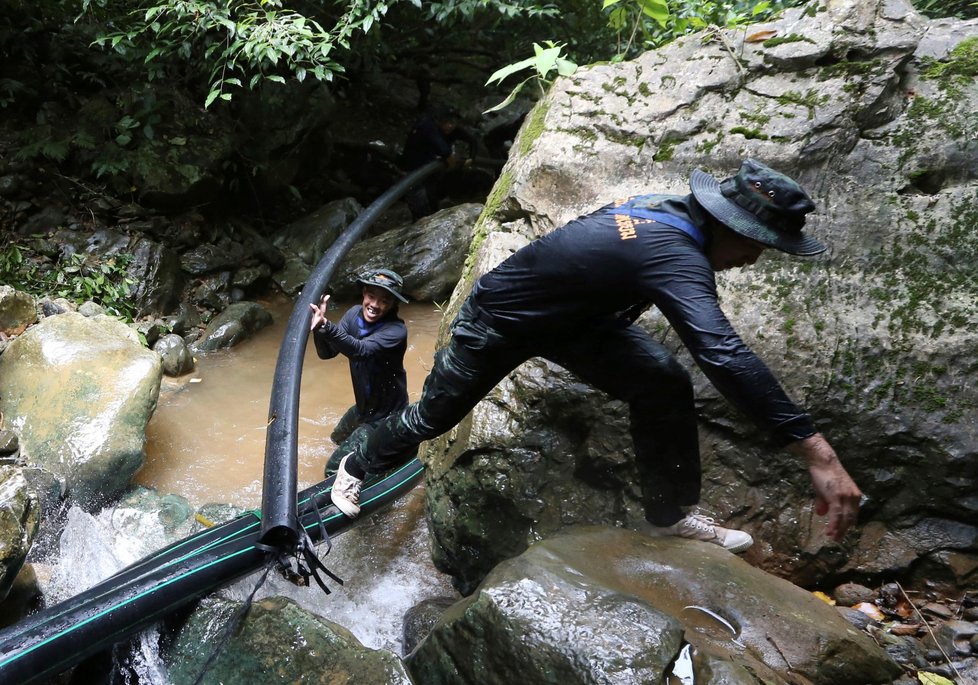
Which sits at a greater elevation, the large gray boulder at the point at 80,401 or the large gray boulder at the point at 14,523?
the large gray boulder at the point at 14,523

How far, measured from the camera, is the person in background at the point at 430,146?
8531 millimetres

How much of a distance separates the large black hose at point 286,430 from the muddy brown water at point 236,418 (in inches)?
32.9

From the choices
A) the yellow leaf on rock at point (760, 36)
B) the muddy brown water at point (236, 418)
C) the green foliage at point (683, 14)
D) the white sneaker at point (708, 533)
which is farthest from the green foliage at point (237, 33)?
the white sneaker at point (708, 533)

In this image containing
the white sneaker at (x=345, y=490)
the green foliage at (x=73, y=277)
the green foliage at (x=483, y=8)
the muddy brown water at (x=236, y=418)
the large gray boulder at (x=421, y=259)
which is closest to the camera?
the white sneaker at (x=345, y=490)

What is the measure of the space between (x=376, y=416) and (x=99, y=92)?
19.0 feet

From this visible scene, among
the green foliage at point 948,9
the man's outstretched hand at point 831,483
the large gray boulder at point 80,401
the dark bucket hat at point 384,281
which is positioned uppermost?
the green foliage at point 948,9

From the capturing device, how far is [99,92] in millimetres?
7832

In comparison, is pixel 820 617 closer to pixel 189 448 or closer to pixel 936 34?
pixel 936 34

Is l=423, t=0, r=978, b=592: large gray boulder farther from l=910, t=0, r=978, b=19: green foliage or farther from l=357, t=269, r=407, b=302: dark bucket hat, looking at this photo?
l=910, t=0, r=978, b=19: green foliage

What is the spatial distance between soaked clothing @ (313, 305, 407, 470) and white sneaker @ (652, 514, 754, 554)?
6.30ft

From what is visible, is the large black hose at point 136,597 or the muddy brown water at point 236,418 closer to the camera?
the large black hose at point 136,597

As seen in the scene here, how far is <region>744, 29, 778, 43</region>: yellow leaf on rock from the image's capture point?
3.91 metres

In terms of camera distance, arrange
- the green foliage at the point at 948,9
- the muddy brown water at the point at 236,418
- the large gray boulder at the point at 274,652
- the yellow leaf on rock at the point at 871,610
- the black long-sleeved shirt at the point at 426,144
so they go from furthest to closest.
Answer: the black long-sleeved shirt at the point at 426,144, the green foliage at the point at 948,9, the muddy brown water at the point at 236,418, the yellow leaf on rock at the point at 871,610, the large gray boulder at the point at 274,652

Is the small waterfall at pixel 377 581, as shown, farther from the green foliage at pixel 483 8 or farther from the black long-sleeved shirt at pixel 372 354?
the green foliage at pixel 483 8
